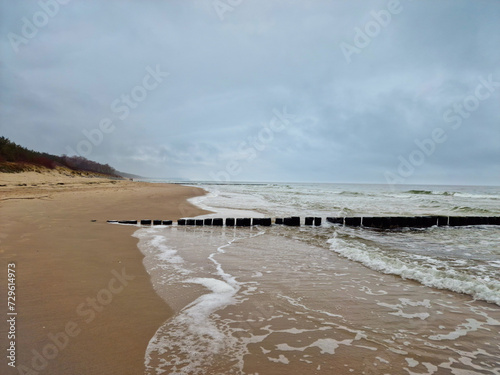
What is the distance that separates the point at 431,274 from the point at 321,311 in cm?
326

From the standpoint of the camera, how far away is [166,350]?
2939 millimetres

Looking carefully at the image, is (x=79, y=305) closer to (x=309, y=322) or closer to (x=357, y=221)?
(x=309, y=322)

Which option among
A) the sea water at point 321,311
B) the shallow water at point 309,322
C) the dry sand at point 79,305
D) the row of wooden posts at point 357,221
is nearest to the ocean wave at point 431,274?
the sea water at point 321,311

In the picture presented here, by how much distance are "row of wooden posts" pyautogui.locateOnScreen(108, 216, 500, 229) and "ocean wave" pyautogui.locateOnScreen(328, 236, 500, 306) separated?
5.10m

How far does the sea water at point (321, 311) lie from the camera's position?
9.46 feet

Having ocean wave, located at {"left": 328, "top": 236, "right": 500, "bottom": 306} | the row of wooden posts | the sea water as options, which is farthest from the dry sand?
ocean wave, located at {"left": 328, "top": 236, "right": 500, "bottom": 306}

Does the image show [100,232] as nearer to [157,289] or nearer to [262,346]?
[157,289]

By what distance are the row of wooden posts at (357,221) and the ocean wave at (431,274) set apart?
5.10 meters

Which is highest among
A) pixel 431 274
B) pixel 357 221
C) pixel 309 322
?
pixel 357 221

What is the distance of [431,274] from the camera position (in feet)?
19.3

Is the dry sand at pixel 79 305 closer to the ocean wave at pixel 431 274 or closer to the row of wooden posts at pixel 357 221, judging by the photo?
the row of wooden posts at pixel 357 221

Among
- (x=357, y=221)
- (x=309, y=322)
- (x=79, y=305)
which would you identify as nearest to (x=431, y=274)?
(x=309, y=322)

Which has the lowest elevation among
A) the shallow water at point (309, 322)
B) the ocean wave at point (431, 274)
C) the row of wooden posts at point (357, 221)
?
the shallow water at point (309, 322)

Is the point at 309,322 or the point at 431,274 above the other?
the point at 431,274
